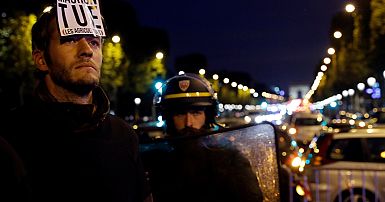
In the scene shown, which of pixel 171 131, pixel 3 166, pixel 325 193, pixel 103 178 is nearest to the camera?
pixel 3 166

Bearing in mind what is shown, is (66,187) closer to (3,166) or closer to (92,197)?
(92,197)

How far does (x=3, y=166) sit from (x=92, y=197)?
382 mm

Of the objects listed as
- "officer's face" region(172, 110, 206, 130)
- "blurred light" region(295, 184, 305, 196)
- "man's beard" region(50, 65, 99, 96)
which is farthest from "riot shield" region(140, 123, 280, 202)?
"blurred light" region(295, 184, 305, 196)

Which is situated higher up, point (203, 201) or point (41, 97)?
point (41, 97)

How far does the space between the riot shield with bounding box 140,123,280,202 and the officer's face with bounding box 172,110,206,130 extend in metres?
1.08

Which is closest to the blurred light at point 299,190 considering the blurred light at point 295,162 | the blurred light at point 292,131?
the blurred light at point 295,162

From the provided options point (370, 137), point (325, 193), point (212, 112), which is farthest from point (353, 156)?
point (212, 112)

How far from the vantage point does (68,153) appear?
74.7 inches

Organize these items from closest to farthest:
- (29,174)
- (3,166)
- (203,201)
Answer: (3,166) < (29,174) < (203,201)

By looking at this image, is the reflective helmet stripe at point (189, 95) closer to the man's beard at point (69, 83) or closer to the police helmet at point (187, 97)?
the police helmet at point (187, 97)

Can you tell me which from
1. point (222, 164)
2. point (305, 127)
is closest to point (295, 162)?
point (222, 164)

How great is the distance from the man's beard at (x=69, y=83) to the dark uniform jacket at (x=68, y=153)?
0.08 m

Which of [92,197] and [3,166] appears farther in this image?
[92,197]

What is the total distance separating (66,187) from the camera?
1.86m
